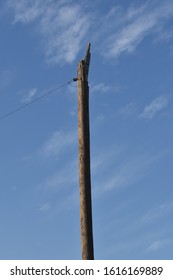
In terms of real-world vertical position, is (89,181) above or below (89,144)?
below

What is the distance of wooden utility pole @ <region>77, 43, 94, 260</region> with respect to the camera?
12359 millimetres

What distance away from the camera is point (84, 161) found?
1325 cm

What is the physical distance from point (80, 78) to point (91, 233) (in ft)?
13.2

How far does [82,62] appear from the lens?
14.5 m

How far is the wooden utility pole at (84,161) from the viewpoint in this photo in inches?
487
